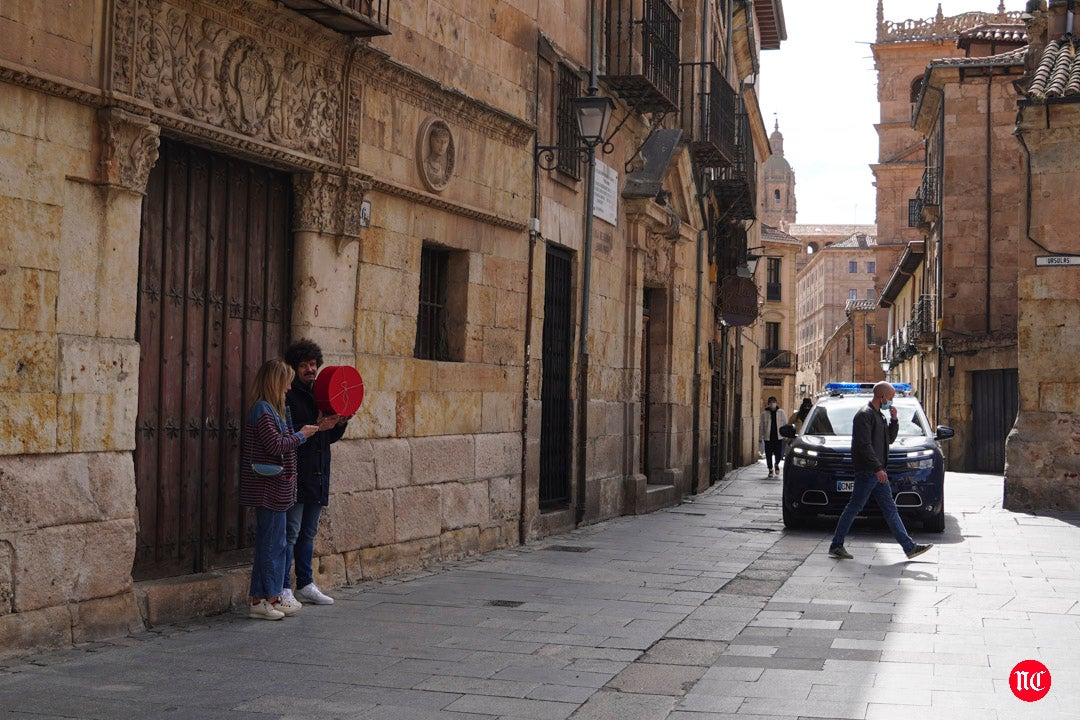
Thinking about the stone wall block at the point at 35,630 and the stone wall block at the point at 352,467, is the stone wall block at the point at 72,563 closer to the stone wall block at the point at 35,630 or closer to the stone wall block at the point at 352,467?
the stone wall block at the point at 35,630

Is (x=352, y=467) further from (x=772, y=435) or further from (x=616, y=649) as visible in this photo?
(x=772, y=435)

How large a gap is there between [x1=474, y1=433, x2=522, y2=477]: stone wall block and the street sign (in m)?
8.94

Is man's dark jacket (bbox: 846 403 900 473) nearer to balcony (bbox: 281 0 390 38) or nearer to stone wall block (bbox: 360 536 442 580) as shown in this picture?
stone wall block (bbox: 360 536 442 580)

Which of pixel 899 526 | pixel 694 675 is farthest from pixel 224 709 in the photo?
pixel 899 526

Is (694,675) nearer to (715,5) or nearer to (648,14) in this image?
(648,14)

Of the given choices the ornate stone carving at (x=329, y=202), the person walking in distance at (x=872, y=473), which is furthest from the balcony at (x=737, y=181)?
the ornate stone carving at (x=329, y=202)

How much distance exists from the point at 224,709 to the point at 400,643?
171 centimetres

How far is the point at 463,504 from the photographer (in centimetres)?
1109

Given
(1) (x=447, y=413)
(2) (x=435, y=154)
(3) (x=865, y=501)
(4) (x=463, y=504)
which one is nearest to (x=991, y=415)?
(3) (x=865, y=501)

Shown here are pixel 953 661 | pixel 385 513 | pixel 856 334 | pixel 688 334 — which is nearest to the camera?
pixel 953 661

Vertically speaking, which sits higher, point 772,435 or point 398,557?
point 772,435

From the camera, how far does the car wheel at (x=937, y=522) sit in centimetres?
1406

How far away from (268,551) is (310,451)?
77cm

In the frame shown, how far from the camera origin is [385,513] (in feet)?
31.9
